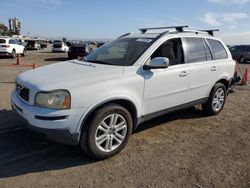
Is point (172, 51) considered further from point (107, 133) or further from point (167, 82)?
point (107, 133)

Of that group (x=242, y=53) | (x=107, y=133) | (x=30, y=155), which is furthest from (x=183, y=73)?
(x=242, y=53)

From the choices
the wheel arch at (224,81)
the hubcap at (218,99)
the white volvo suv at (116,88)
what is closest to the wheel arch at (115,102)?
the white volvo suv at (116,88)

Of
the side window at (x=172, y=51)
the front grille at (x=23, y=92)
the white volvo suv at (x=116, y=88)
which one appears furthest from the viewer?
the side window at (x=172, y=51)

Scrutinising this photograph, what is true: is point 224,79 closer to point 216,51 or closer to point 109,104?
point 216,51

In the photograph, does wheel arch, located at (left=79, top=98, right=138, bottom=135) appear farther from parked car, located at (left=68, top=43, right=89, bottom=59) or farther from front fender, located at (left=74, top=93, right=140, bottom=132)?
parked car, located at (left=68, top=43, right=89, bottom=59)

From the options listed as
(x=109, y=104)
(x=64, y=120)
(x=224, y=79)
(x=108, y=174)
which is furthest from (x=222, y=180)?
(x=224, y=79)

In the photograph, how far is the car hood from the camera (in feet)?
12.5

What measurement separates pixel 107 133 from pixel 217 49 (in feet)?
11.6

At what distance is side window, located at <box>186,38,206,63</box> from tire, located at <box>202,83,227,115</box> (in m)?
0.82

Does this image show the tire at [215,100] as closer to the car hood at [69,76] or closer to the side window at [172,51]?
the side window at [172,51]

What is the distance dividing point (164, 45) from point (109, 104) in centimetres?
165

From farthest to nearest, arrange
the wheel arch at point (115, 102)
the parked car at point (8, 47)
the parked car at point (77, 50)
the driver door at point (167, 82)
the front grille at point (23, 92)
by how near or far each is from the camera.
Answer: the parked car at point (77, 50), the parked car at point (8, 47), the driver door at point (167, 82), the front grille at point (23, 92), the wheel arch at point (115, 102)

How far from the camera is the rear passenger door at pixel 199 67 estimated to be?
5.48 metres

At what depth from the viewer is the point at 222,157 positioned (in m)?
4.38
